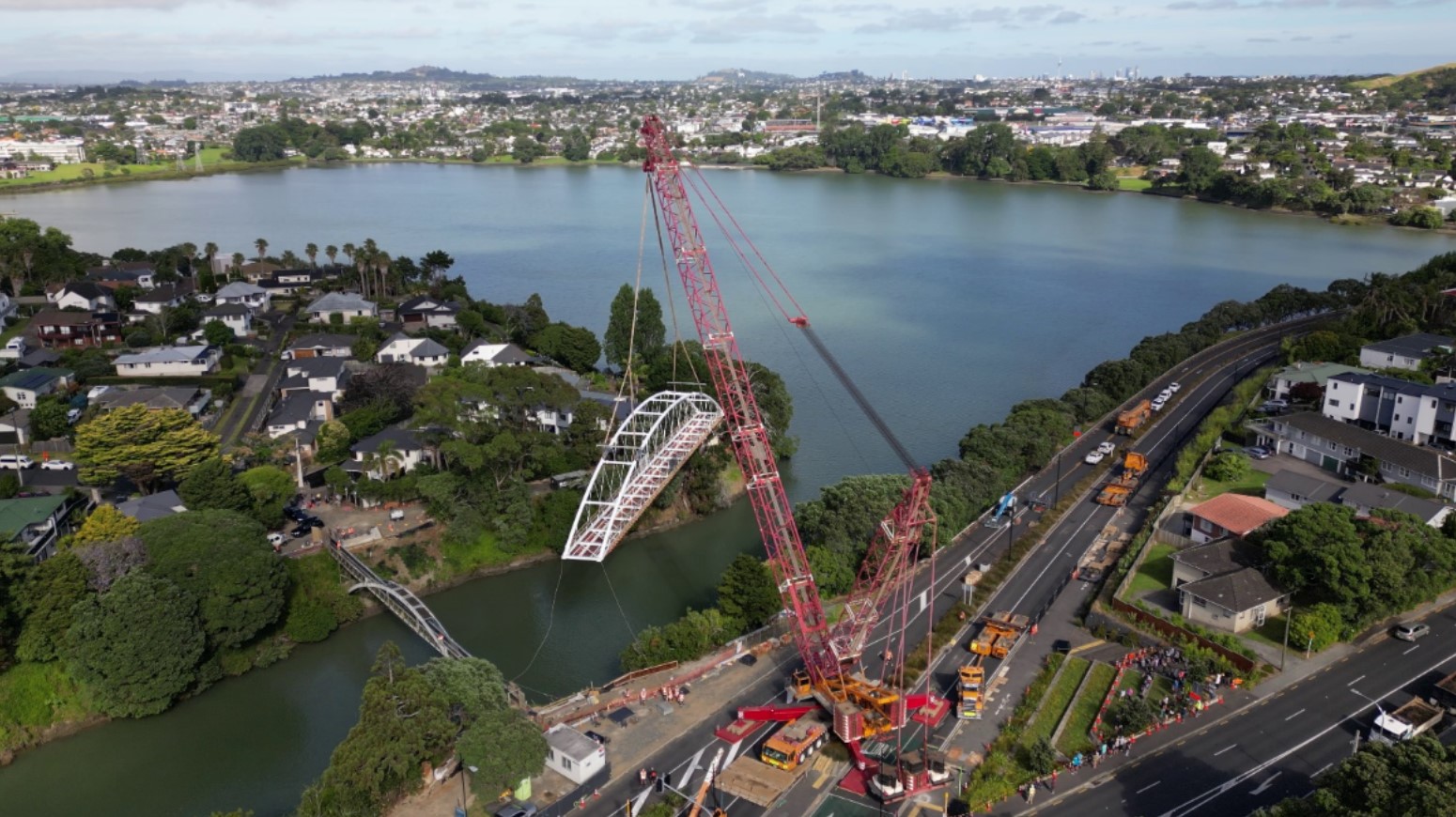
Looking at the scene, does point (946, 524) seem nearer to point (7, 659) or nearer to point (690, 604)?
point (690, 604)

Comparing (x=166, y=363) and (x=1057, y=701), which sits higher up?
(x=166, y=363)

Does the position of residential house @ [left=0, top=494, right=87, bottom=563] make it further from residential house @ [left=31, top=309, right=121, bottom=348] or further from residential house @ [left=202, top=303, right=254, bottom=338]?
residential house @ [left=202, top=303, right=254, bottom=338]

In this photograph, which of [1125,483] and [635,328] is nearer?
[1125,483]

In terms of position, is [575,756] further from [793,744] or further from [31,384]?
[31,384]

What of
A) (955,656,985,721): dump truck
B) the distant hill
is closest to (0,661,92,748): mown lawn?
(955,656,985,721): dump truck

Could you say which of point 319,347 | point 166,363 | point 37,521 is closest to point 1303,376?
point 319,347

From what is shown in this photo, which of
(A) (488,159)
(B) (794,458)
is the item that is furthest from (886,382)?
(A) (488,159)

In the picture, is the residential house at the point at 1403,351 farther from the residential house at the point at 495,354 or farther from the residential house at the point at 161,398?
the residential house at the point at 161,398
